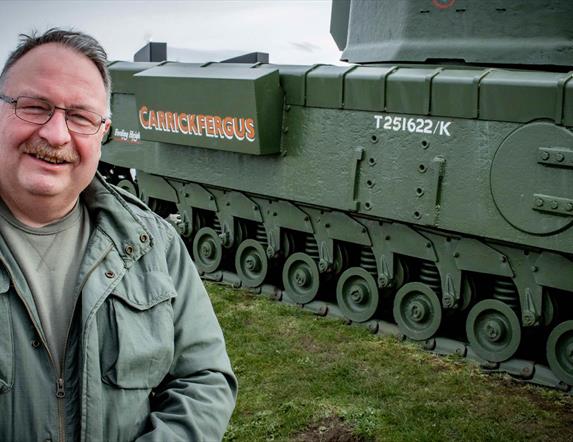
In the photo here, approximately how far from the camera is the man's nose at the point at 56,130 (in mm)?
2391

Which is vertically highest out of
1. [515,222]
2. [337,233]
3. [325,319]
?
[515,222]

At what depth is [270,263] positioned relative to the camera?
9430mm

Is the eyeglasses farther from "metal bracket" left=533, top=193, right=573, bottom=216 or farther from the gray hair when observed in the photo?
"metal bracket" left=533, top=193, right=573, bottom=216

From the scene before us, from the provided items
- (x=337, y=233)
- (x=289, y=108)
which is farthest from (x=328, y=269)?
(x=289, y=108)

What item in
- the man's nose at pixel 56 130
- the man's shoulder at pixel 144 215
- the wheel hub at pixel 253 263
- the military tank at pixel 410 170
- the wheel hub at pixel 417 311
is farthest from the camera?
the wheel hub at pixel 253 263

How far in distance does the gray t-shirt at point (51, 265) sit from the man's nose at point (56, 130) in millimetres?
228

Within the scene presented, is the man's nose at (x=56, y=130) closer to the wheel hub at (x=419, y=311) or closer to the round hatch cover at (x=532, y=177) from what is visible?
the round hatch cover at (x=532, y=177)

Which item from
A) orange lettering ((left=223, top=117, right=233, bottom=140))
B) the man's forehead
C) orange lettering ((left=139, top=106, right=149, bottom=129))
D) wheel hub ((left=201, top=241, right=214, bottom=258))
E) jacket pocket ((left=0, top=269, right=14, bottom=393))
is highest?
the man's forehead

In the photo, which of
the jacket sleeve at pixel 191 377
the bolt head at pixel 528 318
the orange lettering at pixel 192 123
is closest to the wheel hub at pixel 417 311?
the bolt head at pixel 528 318

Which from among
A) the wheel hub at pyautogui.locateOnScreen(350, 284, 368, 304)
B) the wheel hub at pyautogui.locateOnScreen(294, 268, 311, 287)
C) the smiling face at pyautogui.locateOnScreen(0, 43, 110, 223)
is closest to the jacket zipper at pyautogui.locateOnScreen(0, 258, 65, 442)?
the smiling face at pyautogui.locateOnScreen(0, 43, 110, 223)

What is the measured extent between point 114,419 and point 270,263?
7.05 meters

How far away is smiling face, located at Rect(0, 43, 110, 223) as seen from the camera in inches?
94.6

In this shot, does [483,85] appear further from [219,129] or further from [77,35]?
[77,35]

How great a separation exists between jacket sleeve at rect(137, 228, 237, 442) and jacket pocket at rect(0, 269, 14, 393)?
375mm
